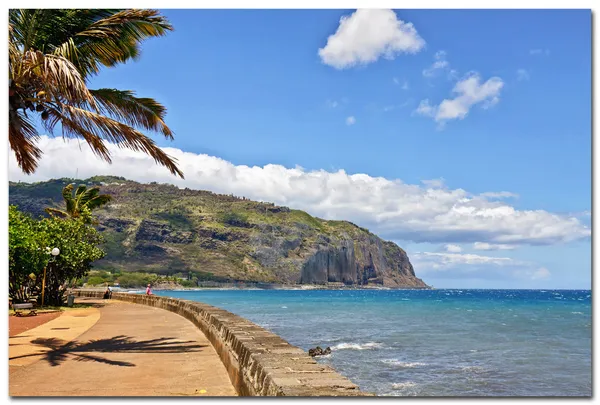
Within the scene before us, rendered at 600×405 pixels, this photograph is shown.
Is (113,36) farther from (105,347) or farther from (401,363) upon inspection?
(401,363)

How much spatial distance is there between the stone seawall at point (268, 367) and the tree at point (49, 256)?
13148 mm

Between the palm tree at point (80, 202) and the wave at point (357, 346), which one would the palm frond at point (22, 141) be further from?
the palm tree at point (80, 202)

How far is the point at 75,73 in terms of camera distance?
23.4 feet

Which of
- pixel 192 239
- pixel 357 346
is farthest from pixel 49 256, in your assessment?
pixel 192 239

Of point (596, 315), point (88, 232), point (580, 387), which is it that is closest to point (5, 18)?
point (596, 315)

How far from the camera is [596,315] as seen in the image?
271 inches

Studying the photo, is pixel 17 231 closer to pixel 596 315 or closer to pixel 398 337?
pixel 596 315

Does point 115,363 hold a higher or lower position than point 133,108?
lower

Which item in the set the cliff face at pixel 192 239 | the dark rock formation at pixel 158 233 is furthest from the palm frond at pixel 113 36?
the dark rock formation at pixel 158 233

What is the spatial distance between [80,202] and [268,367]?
3124 cm

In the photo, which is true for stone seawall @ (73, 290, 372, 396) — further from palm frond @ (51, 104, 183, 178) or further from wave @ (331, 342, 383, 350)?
wave @ (331, 342, 383, 350)

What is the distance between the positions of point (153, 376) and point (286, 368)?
314 centimetres

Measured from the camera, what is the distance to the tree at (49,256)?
20906 mm

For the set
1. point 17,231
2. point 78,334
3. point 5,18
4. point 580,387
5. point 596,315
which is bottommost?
point 580,387
